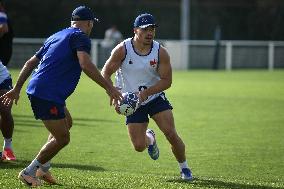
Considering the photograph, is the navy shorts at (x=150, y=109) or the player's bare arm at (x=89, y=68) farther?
the navy shorts at (x=150, y=109)

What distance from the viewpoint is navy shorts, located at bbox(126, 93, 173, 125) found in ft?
36.1

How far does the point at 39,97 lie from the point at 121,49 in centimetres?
186

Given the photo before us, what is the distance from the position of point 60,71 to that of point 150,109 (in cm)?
201

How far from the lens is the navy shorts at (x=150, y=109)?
11.0m

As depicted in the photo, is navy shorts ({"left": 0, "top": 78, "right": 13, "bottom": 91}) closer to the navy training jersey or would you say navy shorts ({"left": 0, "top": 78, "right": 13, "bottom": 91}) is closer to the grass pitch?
the grass pitch

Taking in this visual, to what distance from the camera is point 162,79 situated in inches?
424

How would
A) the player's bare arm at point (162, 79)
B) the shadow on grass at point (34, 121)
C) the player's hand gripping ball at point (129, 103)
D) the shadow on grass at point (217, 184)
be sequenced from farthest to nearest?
the shadow on grass at point (34, 121)
the player's bare arm at point (162, 79)
the player's hand gripping ball at point (129, 103)
the shadow on grass at point (217, 184)

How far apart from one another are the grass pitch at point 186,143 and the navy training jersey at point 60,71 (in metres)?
1.08

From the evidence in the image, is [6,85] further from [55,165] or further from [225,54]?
[225,54]

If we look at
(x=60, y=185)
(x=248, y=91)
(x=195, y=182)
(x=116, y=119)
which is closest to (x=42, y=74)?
(x=60, y=185)

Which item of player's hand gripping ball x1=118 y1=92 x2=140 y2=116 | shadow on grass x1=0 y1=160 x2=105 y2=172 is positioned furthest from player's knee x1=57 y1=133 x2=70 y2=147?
shadow on grass x1=0 y1=160 x2=105 y2=172

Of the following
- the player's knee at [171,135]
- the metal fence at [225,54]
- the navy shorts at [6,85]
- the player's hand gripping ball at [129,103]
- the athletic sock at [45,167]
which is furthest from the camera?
the metal fence at [225,54]

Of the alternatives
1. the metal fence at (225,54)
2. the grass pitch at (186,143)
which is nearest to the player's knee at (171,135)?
the grass pitch at (186,143)

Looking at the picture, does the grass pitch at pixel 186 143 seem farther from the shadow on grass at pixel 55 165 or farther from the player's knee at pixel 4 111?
the player's knee at pixel 4 111
